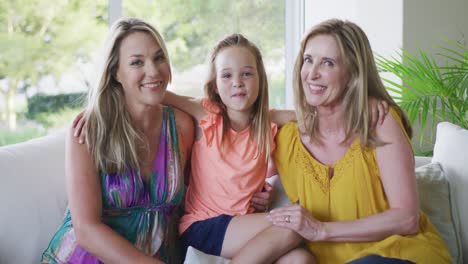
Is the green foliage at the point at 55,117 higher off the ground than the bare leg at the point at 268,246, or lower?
higher

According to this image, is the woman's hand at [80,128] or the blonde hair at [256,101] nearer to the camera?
the woman's hand at [80,128]

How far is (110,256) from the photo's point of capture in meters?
2.06

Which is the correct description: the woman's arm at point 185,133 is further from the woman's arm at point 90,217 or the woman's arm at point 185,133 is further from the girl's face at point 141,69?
the woman's arm at point 90,217

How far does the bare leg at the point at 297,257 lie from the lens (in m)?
2.08

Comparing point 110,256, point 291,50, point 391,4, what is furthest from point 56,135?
point 291,50

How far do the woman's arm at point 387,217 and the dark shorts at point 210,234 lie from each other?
20 centimetres

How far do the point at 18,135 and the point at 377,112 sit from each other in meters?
2.30

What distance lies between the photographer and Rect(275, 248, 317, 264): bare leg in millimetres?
2078

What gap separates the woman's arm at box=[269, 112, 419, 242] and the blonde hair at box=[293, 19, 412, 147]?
89 millimetres

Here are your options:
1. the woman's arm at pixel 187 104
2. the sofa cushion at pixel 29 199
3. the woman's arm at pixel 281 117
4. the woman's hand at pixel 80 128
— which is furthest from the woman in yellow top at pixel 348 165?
the sofa cushion at pixel 29 199

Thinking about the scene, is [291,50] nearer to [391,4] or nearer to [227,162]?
[391,4]

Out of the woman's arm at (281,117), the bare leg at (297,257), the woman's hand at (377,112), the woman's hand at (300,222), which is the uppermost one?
the woman's hand at (377,112)

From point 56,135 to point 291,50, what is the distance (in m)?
2.52

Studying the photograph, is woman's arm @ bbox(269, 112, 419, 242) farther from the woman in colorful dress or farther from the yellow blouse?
the woman in colorful dress
